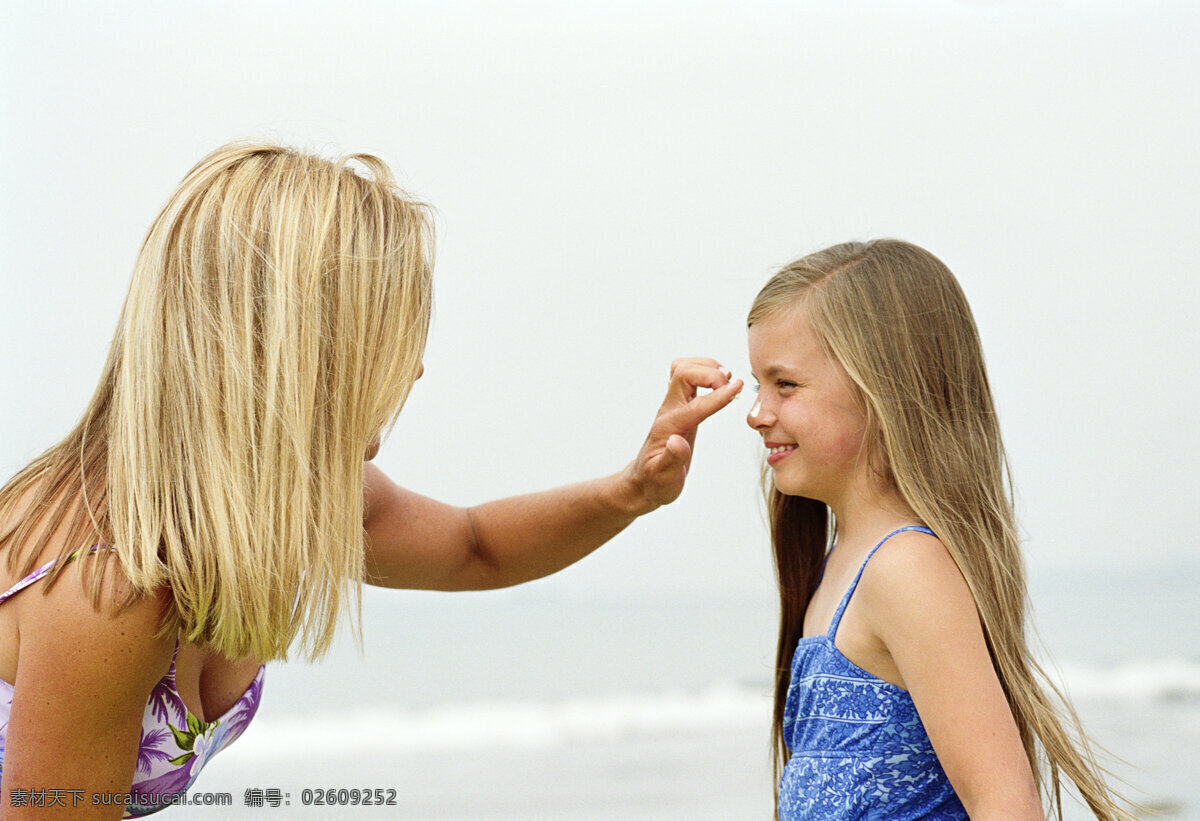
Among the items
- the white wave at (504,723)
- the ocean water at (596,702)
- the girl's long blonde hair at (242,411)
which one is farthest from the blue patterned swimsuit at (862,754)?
the white wave at (504,723)

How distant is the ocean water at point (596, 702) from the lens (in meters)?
3.92

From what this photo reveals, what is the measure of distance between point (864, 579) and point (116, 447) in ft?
2.72

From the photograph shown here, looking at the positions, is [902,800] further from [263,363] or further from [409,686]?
[409,686]

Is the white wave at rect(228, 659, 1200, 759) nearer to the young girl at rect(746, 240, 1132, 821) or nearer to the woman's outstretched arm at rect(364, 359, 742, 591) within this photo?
the woman's outstretched arm at rect(364, 359, 742, 591)

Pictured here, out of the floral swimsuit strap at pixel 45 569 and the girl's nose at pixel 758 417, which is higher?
the girl's nose at pixel 758 417

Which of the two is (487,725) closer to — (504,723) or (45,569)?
Answer: (504,723)

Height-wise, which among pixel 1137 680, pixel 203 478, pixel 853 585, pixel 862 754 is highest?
pixel 203 478

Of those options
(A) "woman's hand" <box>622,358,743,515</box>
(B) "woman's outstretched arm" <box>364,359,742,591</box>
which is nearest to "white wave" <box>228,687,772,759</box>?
(B) "woman's outstretched arm" <box>364,359,742,591</box>

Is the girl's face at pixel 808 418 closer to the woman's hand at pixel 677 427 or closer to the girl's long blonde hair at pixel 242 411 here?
the woman's hand at pixel 677 427

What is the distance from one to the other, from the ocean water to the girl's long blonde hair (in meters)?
2.58

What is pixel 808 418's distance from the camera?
1.42 metres

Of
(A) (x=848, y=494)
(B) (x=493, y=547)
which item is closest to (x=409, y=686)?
(B) (x=493, y=547)

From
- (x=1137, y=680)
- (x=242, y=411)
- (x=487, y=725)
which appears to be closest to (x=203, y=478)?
(x=242, y=411)

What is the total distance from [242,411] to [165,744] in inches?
16.1
